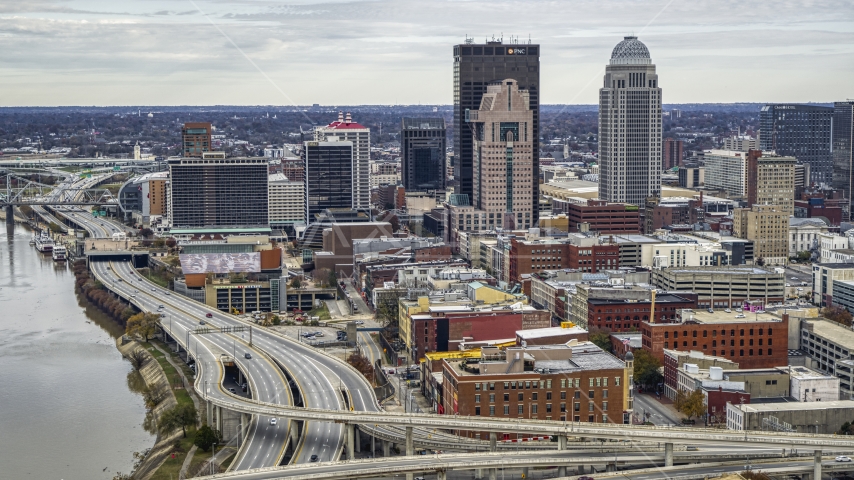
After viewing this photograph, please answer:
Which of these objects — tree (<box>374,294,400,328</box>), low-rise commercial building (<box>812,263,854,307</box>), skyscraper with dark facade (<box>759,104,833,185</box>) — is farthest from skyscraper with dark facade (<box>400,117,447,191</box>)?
low-rise commercial building (<box>812,263,854,307</box>)

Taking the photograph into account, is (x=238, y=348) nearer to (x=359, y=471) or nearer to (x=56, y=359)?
(x=56, y=359)

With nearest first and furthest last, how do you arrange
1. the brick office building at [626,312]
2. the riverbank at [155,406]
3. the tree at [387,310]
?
the riverbank at [155,406], the brick office building at [626,312], the tree at [387,310]

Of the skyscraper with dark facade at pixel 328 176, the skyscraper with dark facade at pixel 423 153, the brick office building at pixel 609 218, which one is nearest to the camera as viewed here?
the brick office building at pixel 609 218

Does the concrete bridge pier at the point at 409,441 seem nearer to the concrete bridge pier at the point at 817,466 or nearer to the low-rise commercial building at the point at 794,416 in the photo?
the low-rise commercial building at the point at 794,416

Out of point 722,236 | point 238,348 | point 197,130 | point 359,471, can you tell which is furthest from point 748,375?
point 197,130

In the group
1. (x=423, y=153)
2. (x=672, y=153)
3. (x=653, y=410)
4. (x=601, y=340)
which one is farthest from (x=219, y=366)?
(x=672, y=153)

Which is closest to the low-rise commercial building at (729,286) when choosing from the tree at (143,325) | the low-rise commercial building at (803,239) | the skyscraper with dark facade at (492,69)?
the low-rise commercial building at (803,239)
